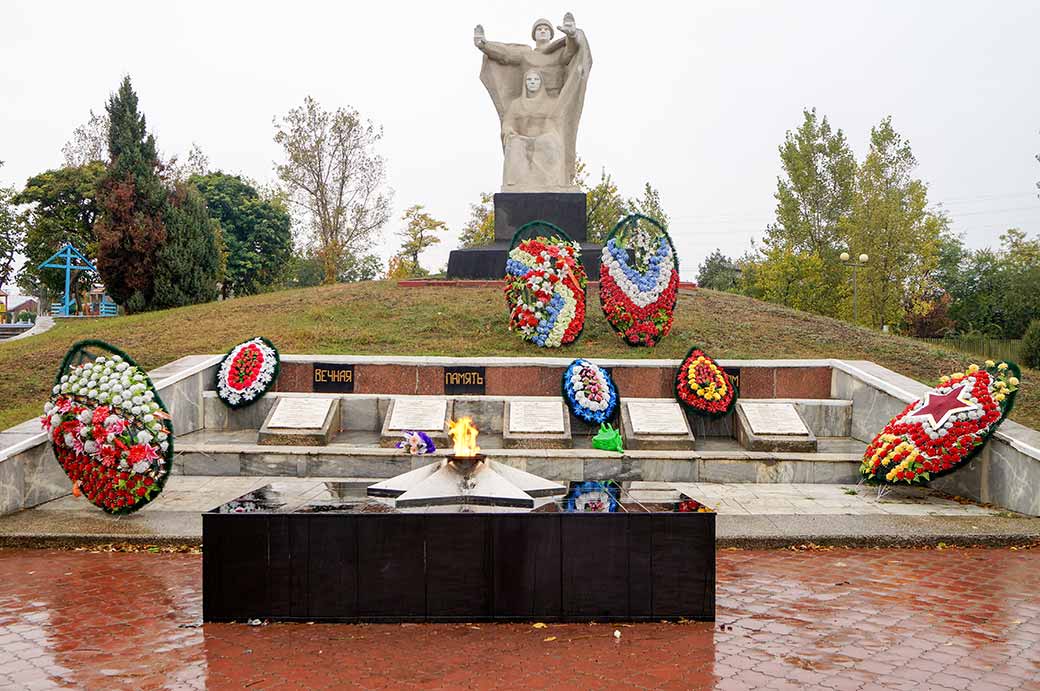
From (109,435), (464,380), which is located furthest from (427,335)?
(109,435)

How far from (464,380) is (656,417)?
2662 millimetres

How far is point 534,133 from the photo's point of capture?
1781 cm

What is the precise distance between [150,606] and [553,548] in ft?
8.19

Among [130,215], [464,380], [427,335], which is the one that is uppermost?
[130,215]

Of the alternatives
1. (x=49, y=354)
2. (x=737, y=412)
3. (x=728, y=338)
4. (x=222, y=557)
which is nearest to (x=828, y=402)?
(x=737, y=412)

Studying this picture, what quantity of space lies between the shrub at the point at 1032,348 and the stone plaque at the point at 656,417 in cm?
1288

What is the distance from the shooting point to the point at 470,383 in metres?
11.7

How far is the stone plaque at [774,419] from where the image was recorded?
1017 centimetres

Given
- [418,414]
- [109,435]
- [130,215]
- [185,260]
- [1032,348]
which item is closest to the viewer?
[109,435]

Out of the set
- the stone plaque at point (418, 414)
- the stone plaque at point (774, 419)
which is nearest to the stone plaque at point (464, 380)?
the stone plaque at point (418, 414)

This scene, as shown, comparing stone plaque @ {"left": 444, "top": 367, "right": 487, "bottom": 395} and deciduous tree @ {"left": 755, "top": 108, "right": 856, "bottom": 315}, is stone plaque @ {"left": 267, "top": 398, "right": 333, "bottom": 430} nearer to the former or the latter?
stone plaque @ {"left": 444, "top": 367, "right": 487, "bottom": 395}

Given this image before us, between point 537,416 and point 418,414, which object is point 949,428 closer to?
point 537,416

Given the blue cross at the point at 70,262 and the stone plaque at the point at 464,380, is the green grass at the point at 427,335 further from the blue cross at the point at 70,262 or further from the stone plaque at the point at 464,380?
the blue cross at the point at 70,262

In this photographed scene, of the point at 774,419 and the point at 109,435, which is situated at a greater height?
the point at 109,435
